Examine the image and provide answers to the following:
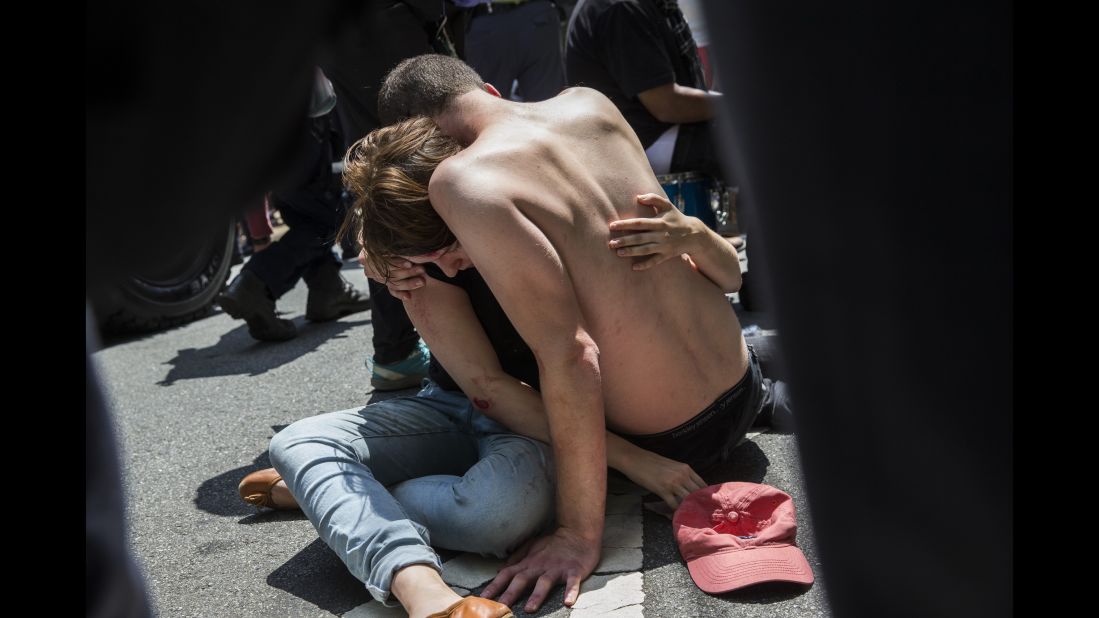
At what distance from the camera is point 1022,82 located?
0.42 metres

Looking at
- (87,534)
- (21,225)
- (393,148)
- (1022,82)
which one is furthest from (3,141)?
(393,148)

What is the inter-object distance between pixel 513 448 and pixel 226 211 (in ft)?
4.88

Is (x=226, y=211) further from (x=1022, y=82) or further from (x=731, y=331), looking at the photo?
(x=731, y=331)

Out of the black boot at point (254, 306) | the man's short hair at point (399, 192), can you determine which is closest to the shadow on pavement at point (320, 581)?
the man's short hair at point (399, 192)

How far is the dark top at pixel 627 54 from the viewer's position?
3299 millimetres

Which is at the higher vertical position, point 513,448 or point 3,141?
point 3,141

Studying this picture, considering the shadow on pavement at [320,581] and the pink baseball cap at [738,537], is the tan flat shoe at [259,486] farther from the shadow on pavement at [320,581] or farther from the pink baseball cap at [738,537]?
the pink baseball cap at [738,537]

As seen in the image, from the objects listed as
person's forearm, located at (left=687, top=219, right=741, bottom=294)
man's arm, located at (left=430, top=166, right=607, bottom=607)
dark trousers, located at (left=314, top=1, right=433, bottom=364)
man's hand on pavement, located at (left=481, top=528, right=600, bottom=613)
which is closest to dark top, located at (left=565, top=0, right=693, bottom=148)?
dark trousers, located at (left=314, top=1, right=433, bottom=364)

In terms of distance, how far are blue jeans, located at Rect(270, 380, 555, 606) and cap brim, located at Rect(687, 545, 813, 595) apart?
0.35 meters

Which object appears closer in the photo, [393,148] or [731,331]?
[393,148]

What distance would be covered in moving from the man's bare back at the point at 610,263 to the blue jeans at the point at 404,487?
0.25m

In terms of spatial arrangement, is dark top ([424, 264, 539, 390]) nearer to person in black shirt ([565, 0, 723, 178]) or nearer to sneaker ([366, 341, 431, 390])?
sneaker ([366, 341, 431, 390])

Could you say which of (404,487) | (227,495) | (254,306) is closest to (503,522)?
(404,487)

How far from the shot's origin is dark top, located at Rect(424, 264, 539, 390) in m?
2.15
